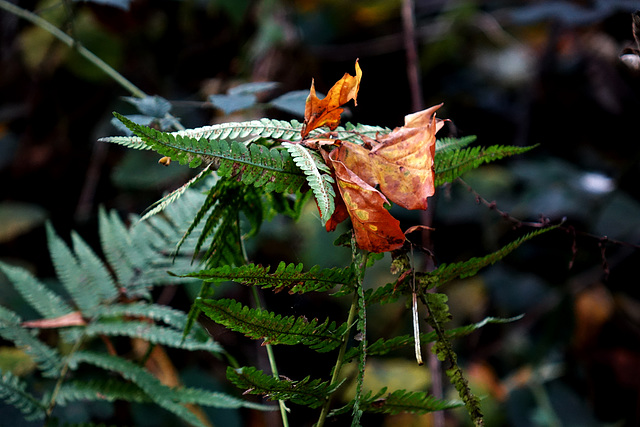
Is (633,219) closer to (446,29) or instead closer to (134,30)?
(446,29)

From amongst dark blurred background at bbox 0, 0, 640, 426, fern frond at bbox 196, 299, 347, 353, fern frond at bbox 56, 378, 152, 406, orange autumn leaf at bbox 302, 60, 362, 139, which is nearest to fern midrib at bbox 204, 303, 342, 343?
fern frond at bbox 196, 299, 347, 353

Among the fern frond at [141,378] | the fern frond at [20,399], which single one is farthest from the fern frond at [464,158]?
the fern frond at [20,399]

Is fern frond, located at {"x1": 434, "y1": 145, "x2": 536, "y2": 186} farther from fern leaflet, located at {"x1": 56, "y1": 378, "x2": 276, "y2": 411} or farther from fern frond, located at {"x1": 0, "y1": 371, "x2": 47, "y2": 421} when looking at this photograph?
fern frond, located at {"x1": 0, "y1": 371, "x2": 47, "y2": 421}

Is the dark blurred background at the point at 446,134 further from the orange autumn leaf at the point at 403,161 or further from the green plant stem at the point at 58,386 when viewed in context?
the orange autumn leaf at the point at 403,161

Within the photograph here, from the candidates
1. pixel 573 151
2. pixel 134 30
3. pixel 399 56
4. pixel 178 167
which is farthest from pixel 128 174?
pixel 573 151

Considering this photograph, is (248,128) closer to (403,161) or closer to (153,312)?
(403,161)

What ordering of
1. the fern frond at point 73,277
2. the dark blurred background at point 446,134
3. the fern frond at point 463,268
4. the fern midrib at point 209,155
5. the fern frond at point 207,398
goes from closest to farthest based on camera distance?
the fern midrib at point 209,155 → the fern frond at point 463,268 → the fern frond at point 207,398 → the fern frond at point 73,277 → the dark blurred background at point 446,134
